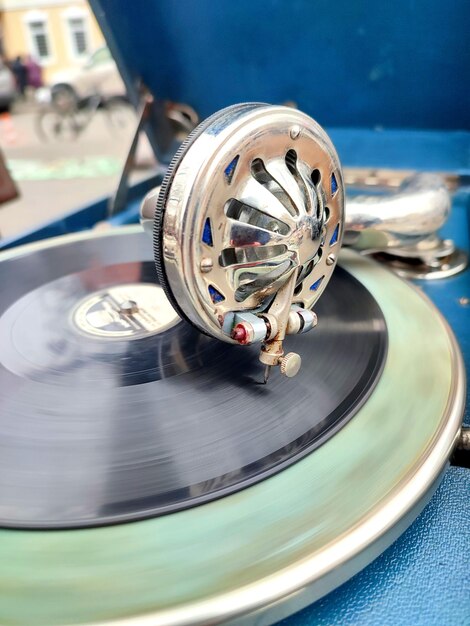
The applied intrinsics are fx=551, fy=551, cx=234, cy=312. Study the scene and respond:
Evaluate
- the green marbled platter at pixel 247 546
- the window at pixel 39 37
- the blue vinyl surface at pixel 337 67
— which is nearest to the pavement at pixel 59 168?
the blue vinyl surface at pixel 337 67

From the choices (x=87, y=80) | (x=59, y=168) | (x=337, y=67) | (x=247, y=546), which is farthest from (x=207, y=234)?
(x=87, y=80)

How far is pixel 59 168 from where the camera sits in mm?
3947

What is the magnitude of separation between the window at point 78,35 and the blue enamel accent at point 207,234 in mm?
11582

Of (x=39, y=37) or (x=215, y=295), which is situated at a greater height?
(x=215, y=295)

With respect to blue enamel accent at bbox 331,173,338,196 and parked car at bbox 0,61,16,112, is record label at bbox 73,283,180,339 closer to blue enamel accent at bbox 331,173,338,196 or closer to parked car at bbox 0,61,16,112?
blue enamel accent at bbox 331,173,338,196

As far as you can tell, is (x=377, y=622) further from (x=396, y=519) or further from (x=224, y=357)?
(x=224, y=357)

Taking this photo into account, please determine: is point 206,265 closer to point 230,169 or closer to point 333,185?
point 230,169

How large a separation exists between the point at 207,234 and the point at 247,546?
0.85ft

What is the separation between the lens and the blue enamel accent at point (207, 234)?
491 mm

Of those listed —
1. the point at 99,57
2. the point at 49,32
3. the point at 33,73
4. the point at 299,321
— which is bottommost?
the point at 33,73

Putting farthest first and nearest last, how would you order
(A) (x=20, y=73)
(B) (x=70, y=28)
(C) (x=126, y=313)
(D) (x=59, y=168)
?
(B) (x=70, y=28) → (A) (x=20, y=73) → (D) (x=59, y=168) → (C) (x=126, y=313)

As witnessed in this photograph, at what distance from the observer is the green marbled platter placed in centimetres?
37

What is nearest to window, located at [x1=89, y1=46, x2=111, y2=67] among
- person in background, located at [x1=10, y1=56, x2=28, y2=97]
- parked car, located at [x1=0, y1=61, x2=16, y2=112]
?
parked car, located at [x1=0, y1=61, x2=16, y2=112]

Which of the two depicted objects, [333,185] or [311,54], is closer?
[333,185]
